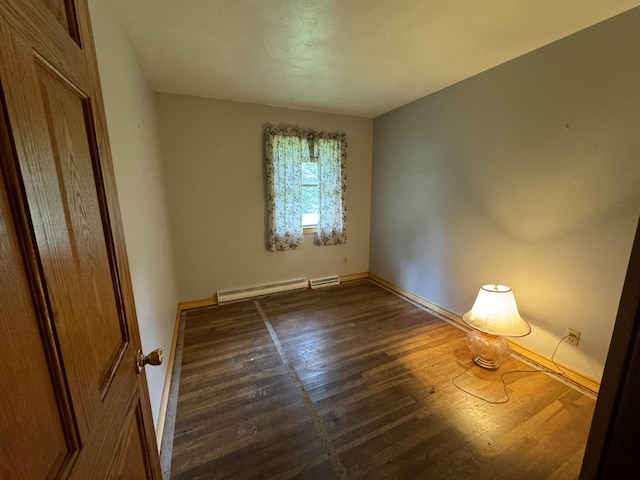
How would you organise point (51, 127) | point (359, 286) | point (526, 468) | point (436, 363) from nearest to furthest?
point (51, 127) < point (526, 468) < point (436, 363) < point (359, 286)

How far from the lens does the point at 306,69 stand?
2178 mm

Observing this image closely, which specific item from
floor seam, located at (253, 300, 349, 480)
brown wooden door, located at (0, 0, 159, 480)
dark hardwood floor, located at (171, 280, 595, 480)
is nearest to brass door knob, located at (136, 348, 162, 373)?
brown wooden door, located at (0, 0, 159, 480)

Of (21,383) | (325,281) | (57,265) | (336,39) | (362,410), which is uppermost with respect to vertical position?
(336,39)

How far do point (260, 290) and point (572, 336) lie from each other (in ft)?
9.87

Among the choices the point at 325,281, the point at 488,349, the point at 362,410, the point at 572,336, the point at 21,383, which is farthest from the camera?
the point at 325,281

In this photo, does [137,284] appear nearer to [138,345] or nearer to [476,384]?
[138,345]

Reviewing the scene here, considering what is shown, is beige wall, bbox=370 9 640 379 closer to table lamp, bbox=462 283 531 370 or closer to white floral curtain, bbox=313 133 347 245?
table lamp, bbox=462 283 531 370

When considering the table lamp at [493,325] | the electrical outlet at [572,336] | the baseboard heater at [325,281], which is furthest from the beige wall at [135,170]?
the electrical outlet at [572,336]

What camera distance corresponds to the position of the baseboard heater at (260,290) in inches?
126

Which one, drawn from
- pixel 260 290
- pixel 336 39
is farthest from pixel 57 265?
pixel 260 290

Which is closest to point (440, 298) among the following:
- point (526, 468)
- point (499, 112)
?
point (526, 468)

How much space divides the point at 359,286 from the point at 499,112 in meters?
2.53

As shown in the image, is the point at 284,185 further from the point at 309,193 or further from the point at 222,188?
the point at 222,188

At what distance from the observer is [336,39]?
5.74 ft
